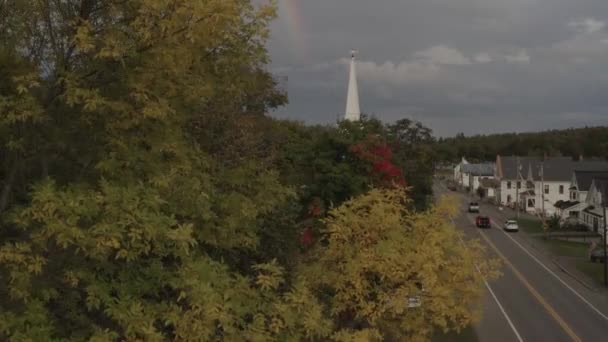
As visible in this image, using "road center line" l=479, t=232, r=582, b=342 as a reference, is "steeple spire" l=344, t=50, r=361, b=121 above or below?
above

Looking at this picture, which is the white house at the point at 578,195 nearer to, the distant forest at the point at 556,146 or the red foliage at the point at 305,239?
the red foliage at the point at 305,239

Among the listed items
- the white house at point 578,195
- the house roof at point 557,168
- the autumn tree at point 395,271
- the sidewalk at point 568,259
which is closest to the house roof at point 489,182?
the house roof at point 557,168

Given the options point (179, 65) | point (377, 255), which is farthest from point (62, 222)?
point (377, 255)

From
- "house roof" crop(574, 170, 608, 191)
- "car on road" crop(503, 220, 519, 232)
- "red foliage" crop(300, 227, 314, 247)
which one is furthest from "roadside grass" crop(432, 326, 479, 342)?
"house roof" crop(574, 170, 608, 191)

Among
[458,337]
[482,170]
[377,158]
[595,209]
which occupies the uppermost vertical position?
[377,158]

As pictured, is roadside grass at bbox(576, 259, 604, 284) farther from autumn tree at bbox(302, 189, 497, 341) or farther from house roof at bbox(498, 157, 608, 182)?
house roof at bbox(498, 157, 608, 182)

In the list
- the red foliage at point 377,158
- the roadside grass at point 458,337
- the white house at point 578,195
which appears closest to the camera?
the roadside grass at point 458,337

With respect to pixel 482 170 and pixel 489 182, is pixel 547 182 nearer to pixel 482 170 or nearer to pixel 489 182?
pixel 489 182

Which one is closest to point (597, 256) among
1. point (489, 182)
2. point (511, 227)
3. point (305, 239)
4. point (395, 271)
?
point (511, 227)
